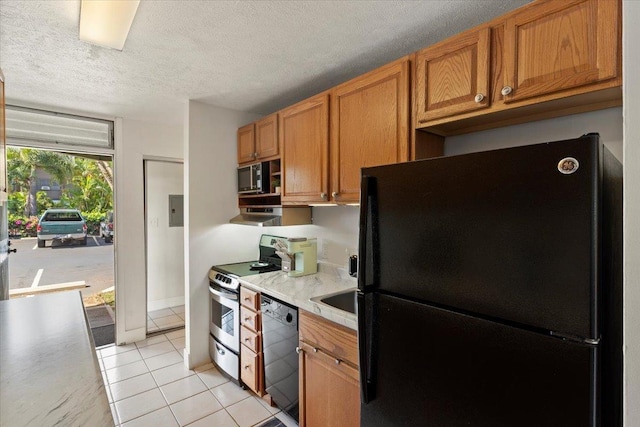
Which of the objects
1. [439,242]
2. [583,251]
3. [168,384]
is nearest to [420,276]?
[439,242]

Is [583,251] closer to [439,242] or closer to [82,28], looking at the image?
[439,242]

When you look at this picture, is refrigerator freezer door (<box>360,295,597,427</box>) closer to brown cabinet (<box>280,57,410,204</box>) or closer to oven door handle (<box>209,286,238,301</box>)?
brown cabinet (<box>280,57,410,204</box>)

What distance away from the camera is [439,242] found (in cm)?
101

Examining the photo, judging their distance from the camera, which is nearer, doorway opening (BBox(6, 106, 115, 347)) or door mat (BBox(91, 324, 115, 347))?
doorway opening (BBox(6, 106, 115, 347))

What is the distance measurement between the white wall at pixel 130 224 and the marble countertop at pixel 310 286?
1673mm

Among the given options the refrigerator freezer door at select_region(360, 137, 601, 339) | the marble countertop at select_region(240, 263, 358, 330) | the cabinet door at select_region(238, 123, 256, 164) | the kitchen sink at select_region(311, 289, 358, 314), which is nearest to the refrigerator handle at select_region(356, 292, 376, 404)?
the refrigerator freezer door at select_region(360, 137, 601, 339)

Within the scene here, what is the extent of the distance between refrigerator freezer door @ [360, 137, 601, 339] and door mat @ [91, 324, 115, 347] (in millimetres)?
3488

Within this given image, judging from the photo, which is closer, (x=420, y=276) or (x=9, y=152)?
(x=420, y=276)

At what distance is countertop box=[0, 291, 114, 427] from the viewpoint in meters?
0.72

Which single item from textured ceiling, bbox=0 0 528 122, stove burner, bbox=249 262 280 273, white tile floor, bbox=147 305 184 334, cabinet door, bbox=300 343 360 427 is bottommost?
white tile floor, bbox=147 305 184 334

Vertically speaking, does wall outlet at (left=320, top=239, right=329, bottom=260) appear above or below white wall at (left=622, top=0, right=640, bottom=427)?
Answer: below

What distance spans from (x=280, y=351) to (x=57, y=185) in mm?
2885

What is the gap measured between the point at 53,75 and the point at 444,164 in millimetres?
2688

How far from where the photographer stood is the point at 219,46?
5.92 feet
